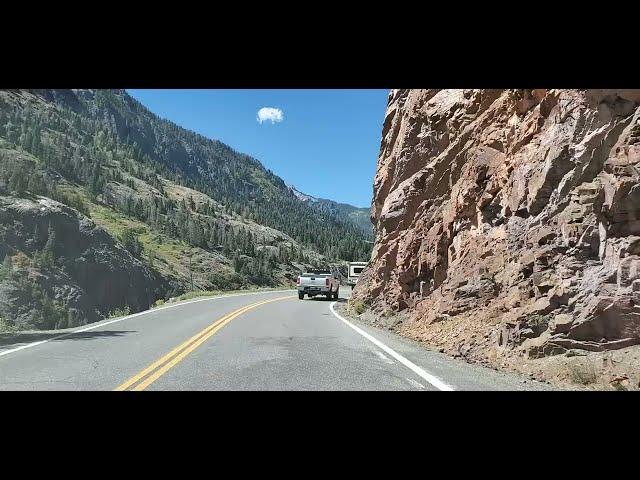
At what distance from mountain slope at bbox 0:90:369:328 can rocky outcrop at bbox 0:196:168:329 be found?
14cm

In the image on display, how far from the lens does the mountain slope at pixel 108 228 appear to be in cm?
5084

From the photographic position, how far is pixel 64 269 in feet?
177

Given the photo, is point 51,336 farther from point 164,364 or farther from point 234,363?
point 234,363

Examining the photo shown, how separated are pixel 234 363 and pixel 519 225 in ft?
24.9

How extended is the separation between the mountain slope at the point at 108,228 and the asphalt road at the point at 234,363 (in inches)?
667

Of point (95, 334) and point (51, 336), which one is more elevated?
point (95, 334)

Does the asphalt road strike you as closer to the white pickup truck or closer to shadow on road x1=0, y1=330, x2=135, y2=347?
shadow on road x1=0, y1=330, x2=135, y2=347

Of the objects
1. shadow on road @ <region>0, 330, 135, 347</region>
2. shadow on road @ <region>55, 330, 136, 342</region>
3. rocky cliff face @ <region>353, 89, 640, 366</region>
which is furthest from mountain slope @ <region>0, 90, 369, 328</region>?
rocky cliff face @ <region>353, 89, 640, 366</region>

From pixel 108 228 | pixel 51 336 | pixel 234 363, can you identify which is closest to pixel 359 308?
pixel 51 336

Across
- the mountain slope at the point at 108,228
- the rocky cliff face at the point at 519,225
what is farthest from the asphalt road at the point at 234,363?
the mountain slope at the point at 108,228

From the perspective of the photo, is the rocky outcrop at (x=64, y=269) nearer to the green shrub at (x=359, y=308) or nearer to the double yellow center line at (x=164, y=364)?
the green shrub at (x=359, y=308)

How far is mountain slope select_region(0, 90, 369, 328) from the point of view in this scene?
50844mm
